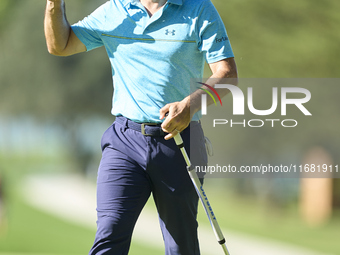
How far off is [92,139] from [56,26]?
5.88 metres

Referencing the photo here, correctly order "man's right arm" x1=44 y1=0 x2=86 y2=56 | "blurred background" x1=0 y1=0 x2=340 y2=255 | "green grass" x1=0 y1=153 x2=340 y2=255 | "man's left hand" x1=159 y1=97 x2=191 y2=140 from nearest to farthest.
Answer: "man's left hand" x1=159 y1=97 x2=191 y2=140, "man's right arm" x1=44 y1=0 x2=86 y2=56, "blurred background" x1=0 y1=0 x2=340 y2=255, "green grass" x1=0 y1=153 x2=340 y2=255

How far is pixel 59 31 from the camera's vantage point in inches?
108

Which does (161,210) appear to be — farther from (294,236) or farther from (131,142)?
(294,236)

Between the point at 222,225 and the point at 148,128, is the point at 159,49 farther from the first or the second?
the point at 222,225

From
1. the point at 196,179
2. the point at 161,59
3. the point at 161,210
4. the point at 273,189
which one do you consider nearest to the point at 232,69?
the point at 161,59

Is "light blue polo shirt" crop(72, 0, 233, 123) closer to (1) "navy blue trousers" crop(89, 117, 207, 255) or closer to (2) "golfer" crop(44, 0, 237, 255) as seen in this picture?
(2) "golfer" crop(44, 0, 237, 255)

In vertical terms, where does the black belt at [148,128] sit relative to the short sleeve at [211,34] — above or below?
below

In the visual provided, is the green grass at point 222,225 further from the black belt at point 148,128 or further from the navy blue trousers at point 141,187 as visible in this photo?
the black belt at point 148,128

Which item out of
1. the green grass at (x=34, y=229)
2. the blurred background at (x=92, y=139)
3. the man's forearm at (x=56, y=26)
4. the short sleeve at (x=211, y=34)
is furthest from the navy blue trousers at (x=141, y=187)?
the green grass at (x=34, y=229)

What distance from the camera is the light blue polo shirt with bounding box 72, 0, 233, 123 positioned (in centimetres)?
262

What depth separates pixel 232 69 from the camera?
2.63 metres

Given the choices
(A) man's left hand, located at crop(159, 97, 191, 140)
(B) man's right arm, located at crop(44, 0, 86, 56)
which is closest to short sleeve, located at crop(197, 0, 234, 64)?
(A) man's left hand, located at crop(159, 97, 191, 140)

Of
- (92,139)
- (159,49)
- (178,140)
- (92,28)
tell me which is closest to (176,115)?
(178,140)

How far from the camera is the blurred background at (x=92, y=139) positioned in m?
6.79
